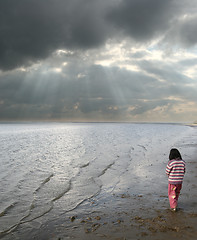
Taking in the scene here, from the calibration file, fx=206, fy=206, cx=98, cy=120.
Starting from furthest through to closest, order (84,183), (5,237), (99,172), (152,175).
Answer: (99,172) → (152,175) → (84,183) → (5,237)

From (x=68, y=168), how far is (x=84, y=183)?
4705 mm

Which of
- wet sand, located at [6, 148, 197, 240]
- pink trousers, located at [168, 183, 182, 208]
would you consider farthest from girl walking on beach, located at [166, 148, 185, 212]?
wet sand, located at [6, 148, 197, 240]

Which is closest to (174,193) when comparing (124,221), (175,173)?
(175,173)

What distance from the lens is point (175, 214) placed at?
7.29 metres

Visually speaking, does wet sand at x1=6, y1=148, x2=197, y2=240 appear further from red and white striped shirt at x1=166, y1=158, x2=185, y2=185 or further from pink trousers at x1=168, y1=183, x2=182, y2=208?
red and white striped shirt at x1=166, y1=158, x2=185, y2=185

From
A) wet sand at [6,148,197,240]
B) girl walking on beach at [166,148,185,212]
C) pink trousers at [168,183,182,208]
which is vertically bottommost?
wet sand at [6,148,197,240]

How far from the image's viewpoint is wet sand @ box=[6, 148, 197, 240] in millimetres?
6039

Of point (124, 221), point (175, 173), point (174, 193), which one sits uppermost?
point (175, 173)

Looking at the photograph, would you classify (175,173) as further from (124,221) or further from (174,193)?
(124,221)

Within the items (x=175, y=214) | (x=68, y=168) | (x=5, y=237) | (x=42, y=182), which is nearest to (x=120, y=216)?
(x=175, y=214)

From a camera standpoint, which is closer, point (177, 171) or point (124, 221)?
point (124, 221)

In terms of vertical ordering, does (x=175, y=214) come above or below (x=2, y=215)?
above

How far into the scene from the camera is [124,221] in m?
6.92

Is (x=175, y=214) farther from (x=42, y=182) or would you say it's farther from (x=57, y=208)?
(x=42, y=182)
